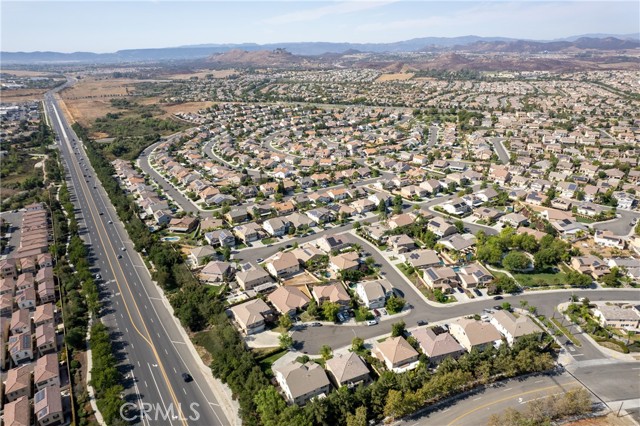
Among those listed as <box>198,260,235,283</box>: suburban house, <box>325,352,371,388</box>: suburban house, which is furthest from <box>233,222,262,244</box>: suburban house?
<box>325,352,371,388</box>: suburban house

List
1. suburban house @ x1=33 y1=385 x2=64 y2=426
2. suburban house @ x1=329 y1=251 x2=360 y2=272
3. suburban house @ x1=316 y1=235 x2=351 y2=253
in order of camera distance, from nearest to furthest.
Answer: suburban house @ x1=33 y1=385 x2=64 y2=426, suburban house @ x1=329 y1=251 x2=360 y2=272, suburban house @ x1=316 y1=235 x2=351 y2=253

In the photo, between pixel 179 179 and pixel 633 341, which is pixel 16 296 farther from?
pixel 633 341

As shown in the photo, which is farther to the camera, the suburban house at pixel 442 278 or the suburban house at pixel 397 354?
the suburban house at pixel 442 278

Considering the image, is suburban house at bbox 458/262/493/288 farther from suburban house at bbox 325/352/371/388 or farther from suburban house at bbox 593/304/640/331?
suburban house at bbox 325/352/371/388

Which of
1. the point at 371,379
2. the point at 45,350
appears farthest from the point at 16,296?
the point at 371,379

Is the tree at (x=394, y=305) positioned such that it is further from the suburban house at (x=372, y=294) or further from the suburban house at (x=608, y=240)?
the suburban house at (x=608, y=240)

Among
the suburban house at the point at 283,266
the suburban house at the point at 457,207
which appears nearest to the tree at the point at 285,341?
the suburban house at the point at 283,266
